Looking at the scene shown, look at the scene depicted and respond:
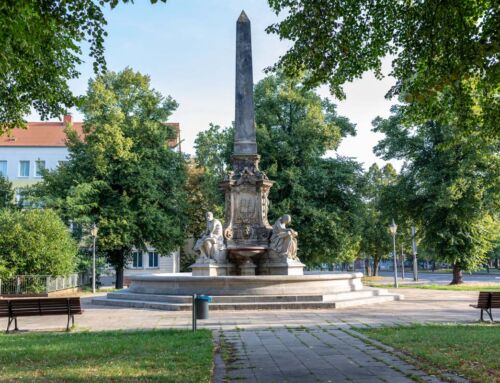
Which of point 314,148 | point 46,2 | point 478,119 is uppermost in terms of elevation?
point 314,148

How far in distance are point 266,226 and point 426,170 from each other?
51.7 feet

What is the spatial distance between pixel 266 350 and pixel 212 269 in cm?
1113

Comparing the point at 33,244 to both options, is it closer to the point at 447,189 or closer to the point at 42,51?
the point at 42,51

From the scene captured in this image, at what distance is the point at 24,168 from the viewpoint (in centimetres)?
5734

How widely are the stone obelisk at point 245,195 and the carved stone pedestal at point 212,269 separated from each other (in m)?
0.33

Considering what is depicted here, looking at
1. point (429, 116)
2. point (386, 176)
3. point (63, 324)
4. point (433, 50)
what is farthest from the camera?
point (386, 176)

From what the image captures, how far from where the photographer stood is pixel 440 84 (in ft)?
29.7

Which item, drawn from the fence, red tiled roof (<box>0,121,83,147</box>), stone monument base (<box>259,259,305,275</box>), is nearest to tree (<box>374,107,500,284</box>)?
stone monument base (<box>259,259,305,275</box>)

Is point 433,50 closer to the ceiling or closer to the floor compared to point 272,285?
closer to the ceiling

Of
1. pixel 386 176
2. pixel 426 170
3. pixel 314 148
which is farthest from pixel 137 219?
pixel 386 176

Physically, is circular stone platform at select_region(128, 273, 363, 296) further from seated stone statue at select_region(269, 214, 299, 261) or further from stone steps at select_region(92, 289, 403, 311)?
seated stone statue at select_region(269, 214, 299, 261)

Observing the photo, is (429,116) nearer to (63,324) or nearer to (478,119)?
(478,119)

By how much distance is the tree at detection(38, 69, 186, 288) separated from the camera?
34.5m

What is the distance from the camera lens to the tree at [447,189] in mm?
31078
